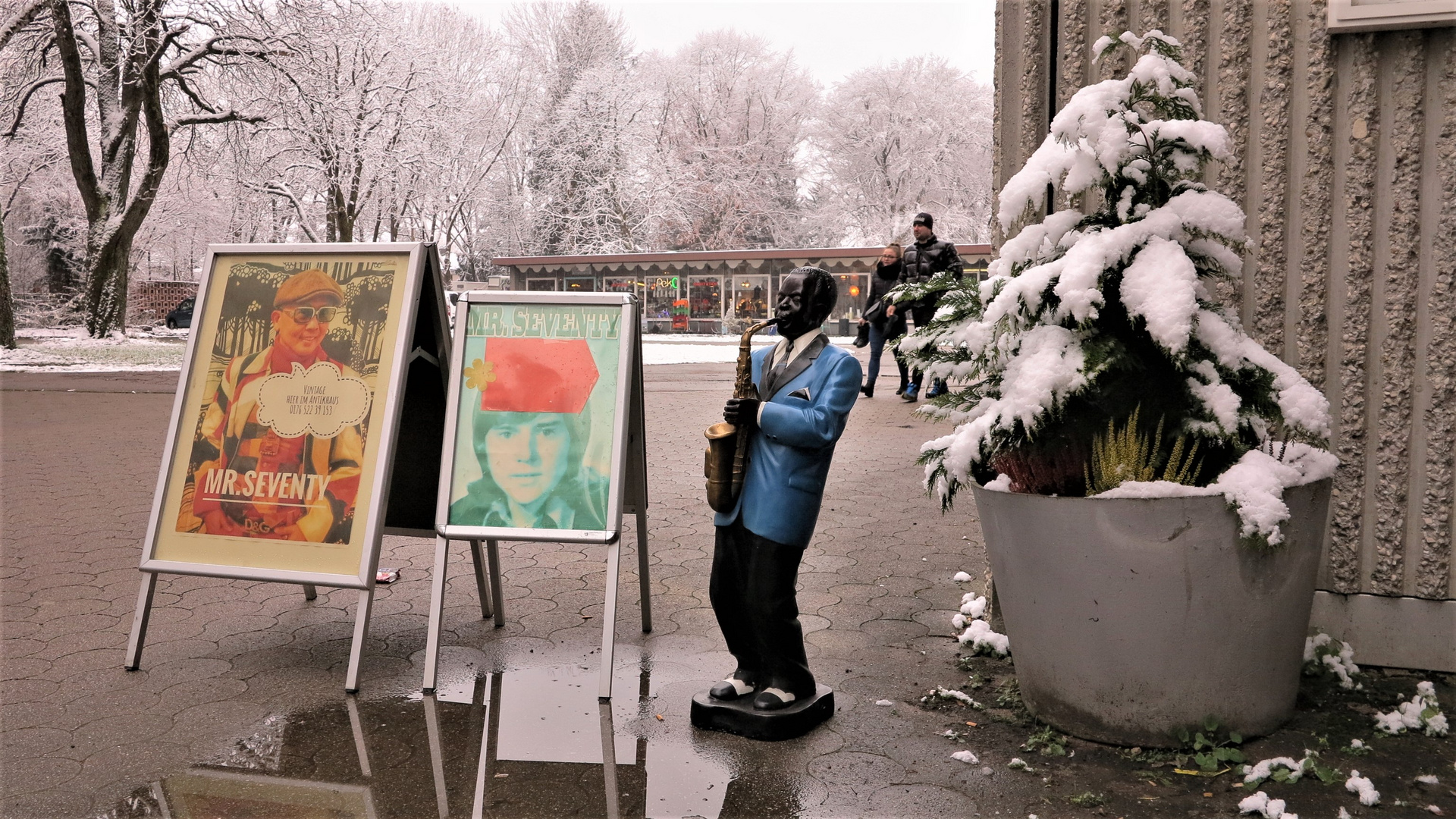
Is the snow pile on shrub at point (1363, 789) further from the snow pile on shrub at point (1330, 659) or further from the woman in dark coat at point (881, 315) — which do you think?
the woman in dark coat at point (881, 315)

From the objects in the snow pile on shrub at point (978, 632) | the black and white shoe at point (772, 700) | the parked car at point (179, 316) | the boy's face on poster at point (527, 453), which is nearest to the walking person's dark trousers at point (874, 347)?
the snow pile on shrub at point (978, 632)

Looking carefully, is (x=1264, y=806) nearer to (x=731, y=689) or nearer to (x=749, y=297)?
(x=731, y=689)

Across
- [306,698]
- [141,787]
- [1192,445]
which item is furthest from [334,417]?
[1192,445]

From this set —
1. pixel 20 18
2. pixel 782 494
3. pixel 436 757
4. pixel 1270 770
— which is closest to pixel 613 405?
pixel 782 494

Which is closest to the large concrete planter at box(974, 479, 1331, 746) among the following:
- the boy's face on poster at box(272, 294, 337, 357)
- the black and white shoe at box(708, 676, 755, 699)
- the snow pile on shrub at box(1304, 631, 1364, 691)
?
the snow pile on shrub at box(1304, 631, 1364, 691)

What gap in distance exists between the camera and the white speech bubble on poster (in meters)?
4.05

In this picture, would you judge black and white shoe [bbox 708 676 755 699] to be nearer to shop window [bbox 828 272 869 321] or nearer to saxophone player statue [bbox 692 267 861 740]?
saxophone player statue [bbox 692 267 861 740]

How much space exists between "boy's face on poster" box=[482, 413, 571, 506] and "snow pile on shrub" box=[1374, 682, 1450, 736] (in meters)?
2.76

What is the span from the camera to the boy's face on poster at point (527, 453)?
12.9 feet

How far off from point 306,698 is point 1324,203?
388 centimetres

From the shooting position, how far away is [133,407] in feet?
42.8

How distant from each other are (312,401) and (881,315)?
9.50 metres

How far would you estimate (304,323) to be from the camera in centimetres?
417

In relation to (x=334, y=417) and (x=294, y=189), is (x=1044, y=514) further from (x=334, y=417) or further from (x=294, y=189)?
(x=294, y=189)
